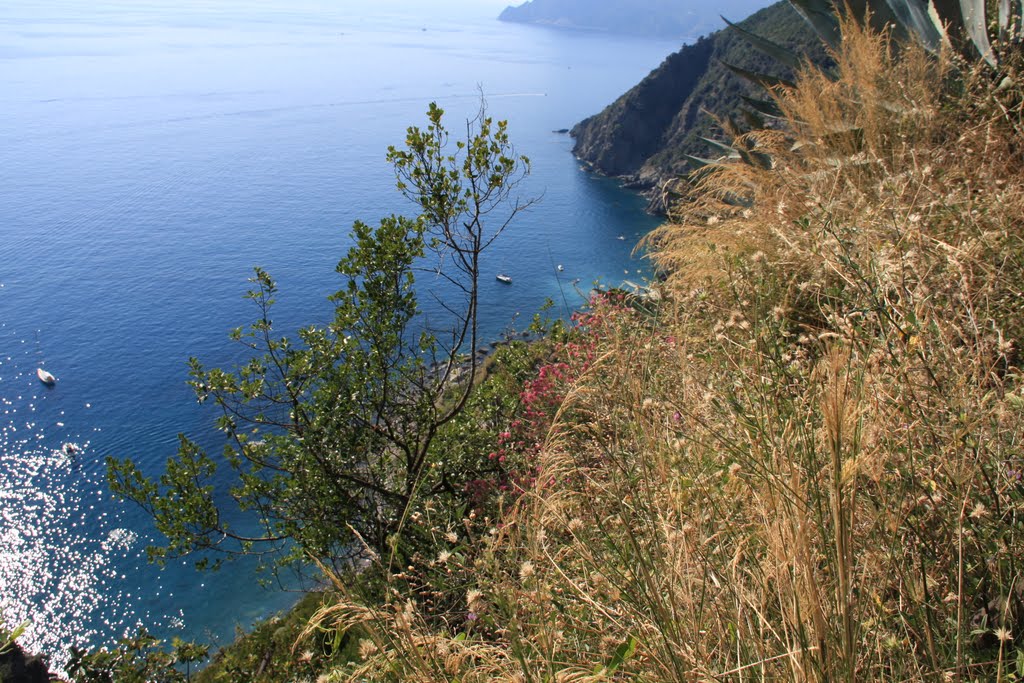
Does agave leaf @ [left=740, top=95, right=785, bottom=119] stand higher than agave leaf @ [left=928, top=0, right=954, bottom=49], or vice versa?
agave leaf @ [left=928, top=0, right=954, bottom=49]

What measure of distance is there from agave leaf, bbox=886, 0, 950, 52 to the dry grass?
3.56 metres

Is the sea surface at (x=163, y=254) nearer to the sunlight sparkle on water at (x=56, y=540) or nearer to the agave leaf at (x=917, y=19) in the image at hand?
the sunlight sparkle on water at (x=56, y=540)

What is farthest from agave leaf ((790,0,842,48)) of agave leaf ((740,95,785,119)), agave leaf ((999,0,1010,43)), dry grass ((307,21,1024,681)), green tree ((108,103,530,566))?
dry grass ((307,21,1024,681))

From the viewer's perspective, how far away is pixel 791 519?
159cm

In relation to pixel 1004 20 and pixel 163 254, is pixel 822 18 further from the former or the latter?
pixel 163 254

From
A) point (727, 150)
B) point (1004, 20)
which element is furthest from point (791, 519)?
point (727, 150)

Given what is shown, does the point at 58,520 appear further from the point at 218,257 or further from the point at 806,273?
the point at 806,273

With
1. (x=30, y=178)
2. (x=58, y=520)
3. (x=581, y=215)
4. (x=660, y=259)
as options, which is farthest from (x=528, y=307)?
(x=30, y=178)

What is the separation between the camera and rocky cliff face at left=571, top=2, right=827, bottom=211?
6538cm

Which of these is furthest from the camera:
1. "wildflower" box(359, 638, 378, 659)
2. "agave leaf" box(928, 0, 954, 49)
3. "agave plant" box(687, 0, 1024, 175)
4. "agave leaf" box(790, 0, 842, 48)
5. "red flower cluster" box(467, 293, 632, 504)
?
"agave leaf" box(790, 0, 842, 48)

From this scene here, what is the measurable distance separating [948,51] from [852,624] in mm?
5501

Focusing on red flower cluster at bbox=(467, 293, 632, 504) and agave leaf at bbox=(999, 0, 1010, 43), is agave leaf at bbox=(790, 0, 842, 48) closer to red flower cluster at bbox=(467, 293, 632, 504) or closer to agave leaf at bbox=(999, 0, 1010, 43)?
agave leaf at bbox=(999, 0, 1010, 43)

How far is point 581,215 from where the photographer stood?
179 ft

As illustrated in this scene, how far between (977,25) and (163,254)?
4750 cm
